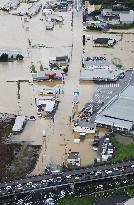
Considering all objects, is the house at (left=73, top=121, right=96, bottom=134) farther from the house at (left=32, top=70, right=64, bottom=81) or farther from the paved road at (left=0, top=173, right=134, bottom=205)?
the house at (left=32, top=70, right=64, bottom=81)

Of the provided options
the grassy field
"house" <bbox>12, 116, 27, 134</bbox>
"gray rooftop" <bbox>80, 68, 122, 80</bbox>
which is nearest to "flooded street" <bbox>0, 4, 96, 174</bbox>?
"house" <bbox>12, 116, 27, 134</bbox>

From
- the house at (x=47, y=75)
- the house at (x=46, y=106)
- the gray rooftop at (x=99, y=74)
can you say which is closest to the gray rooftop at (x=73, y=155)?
the house at (x=46, y=106)

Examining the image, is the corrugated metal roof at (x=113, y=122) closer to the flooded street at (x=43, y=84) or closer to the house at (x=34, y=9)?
the flooded street at (x=43, y=84)

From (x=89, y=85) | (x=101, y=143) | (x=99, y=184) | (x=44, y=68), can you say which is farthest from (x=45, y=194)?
(x=44, y=68)

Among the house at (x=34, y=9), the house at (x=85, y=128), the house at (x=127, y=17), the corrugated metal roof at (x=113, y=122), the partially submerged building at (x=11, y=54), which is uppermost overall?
the house at (x=34, y=9)

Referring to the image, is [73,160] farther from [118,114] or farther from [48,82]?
[48,82]

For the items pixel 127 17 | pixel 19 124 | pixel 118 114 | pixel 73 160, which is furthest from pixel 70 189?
pixel 127 17

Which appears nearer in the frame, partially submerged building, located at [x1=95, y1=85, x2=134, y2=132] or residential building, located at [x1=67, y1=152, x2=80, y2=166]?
residential building, located at [x1=67, y1=152, x2=80, y2=166]
